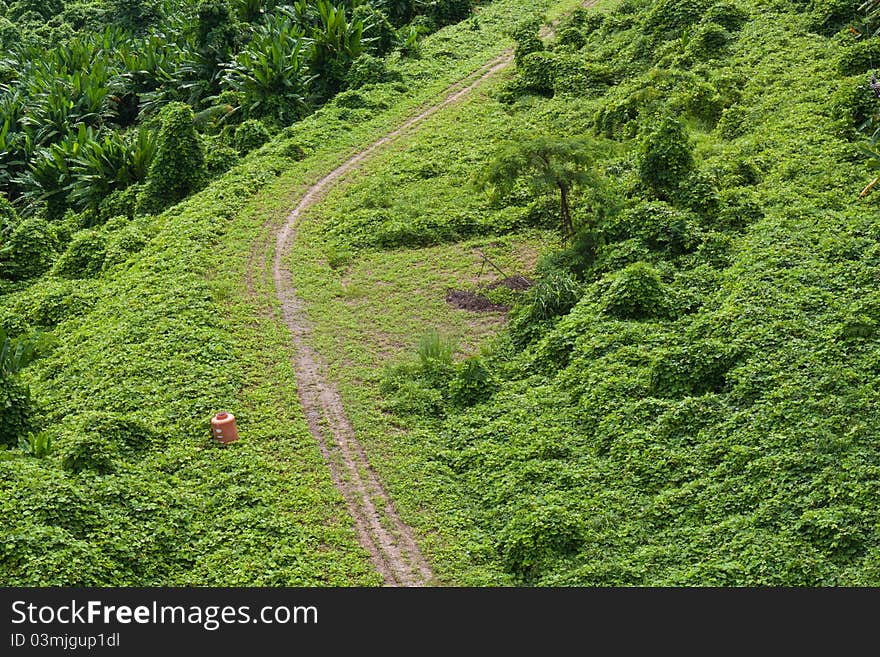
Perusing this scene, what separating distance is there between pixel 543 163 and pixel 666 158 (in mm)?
2392

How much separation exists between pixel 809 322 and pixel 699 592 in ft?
18.9

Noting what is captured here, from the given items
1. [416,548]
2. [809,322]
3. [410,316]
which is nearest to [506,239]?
[410,316]

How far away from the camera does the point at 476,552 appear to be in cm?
1221

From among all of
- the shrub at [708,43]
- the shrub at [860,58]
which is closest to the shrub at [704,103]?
the shrub at [860,58]

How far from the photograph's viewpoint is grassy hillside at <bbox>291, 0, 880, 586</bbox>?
11672mm

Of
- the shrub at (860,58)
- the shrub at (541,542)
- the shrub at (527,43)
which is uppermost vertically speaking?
the shrub at (527,43)

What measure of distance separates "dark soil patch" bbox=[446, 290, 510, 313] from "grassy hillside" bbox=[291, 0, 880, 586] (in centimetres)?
43

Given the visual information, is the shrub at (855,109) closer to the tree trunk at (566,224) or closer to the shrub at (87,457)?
the tree trunk at (566,224)

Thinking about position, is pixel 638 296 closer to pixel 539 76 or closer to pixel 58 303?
pixel 58 303

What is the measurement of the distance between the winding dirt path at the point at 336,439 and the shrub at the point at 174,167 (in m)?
3.60

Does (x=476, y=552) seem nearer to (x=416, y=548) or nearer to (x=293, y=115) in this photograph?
(x=416, y=548)

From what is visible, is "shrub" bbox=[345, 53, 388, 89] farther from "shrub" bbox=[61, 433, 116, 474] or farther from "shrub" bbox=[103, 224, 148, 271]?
"shrub" bbox=[61, 433, 116, 474]

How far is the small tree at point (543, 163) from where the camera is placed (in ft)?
58.1

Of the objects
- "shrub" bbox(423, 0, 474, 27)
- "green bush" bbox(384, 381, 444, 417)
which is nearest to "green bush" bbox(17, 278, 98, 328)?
"green bush" bbox(384, 381, 444, 417)
